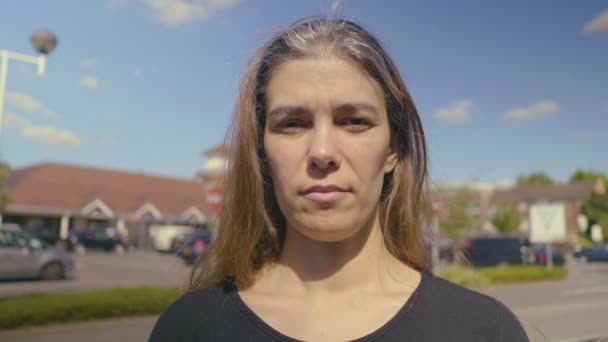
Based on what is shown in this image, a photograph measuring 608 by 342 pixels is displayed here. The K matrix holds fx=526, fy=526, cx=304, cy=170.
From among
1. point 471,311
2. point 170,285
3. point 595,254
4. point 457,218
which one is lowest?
point 595,254

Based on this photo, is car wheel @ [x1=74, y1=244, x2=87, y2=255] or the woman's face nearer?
the woman's face

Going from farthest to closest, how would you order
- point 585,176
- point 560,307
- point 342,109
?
1. point 585,176
2. point 560,307
3. point 342,109

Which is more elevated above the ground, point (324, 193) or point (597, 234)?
point (324, 193)

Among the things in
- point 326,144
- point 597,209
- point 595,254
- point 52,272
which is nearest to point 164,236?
point 52,272

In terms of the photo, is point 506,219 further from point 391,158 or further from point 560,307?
point 391,158

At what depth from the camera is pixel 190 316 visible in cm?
A: 151

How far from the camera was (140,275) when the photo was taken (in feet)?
63.7

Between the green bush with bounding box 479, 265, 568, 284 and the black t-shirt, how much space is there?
678 inches

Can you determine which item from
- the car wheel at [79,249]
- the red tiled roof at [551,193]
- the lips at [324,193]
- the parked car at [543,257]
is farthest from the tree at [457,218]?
the red tiled roof at [551,193]

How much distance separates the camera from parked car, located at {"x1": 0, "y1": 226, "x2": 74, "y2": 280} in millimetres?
15391

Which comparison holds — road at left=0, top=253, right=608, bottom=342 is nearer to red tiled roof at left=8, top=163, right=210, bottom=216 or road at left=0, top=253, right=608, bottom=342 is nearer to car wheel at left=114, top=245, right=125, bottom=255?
car wheel at left=114, top=245, right=125, bottom=255

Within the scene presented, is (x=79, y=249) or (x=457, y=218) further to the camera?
(x=457, y=218)

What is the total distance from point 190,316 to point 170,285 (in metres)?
15.0

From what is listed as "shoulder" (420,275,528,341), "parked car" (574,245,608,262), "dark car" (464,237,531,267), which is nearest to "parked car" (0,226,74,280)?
"shoulder" (420,275,528,341)
